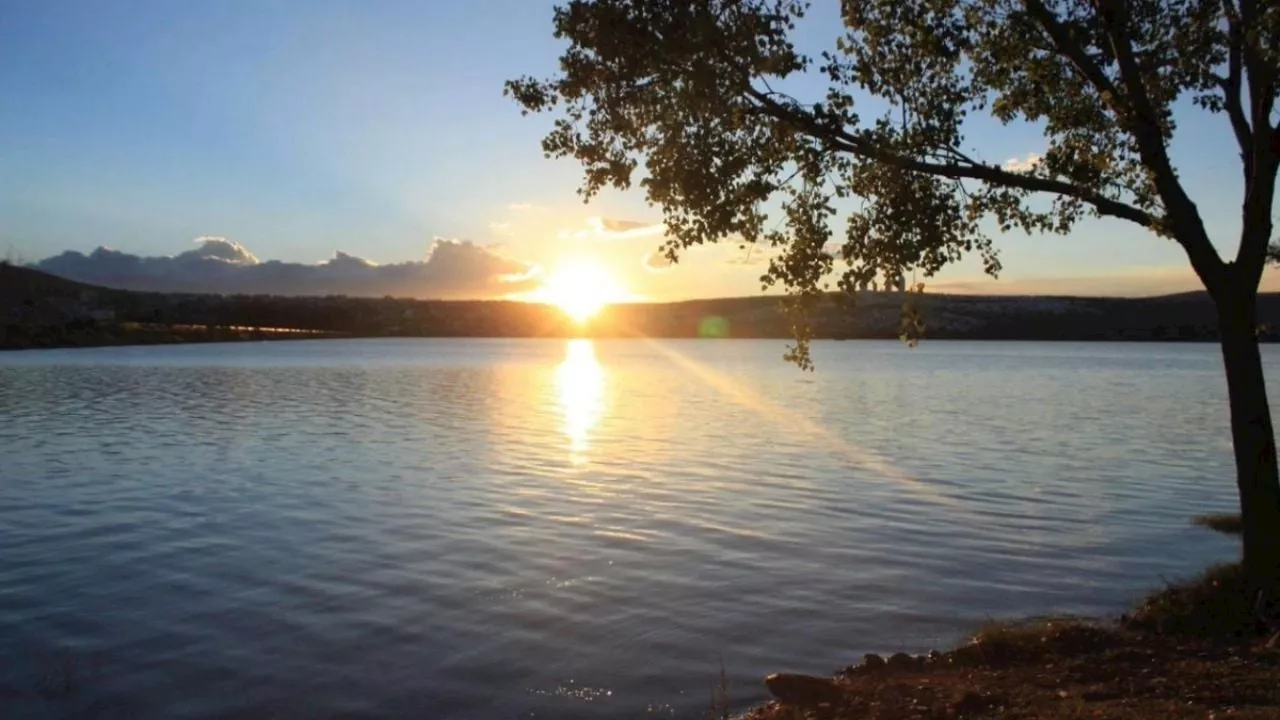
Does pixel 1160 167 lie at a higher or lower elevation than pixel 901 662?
higher

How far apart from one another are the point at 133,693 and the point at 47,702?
1000 mm

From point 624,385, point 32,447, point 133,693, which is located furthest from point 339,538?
point 624,385

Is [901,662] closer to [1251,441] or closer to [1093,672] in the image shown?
[1093,672]

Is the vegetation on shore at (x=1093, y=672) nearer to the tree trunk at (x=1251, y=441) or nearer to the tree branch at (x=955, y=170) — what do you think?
the tree trunk at (x=1251, y=441)

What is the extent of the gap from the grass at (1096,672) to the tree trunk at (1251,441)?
0.63 m

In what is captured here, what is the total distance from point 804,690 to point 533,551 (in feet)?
32.8

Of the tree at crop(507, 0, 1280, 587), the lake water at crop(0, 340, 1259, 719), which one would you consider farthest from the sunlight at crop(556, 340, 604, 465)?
the tree at crop(507, 0, 1280, 587)

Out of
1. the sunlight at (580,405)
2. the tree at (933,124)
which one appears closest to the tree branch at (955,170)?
the tree at (933,124)

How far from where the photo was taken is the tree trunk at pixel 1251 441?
Result: 15.7 meters

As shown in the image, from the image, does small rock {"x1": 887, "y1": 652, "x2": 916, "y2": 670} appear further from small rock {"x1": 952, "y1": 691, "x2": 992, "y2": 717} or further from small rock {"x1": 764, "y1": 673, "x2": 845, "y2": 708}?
small rock {"x1": 952, "y1": 691, "x2": 992, "y2": 717}

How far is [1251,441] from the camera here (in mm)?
15984

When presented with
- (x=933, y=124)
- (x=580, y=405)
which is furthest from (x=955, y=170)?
(x=580, y=405)

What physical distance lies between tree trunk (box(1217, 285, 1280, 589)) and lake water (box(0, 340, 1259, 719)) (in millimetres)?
2764

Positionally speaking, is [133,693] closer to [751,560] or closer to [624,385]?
[751,560]
